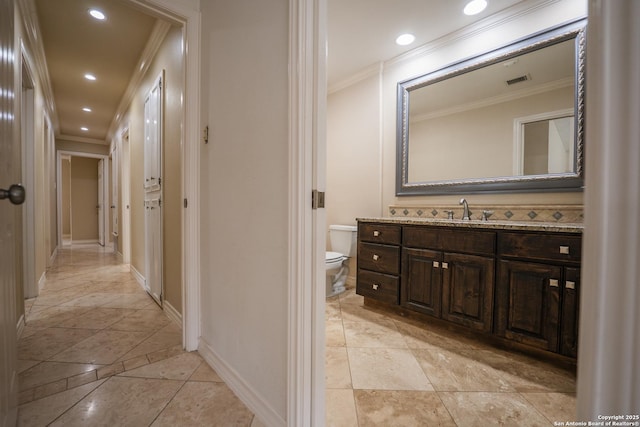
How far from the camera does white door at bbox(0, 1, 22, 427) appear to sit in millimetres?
812

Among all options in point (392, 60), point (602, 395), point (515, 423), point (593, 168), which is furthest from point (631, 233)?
point (392, 60)

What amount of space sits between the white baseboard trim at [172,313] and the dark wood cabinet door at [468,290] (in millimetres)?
1909

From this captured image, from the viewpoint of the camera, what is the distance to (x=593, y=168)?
1.32 feet

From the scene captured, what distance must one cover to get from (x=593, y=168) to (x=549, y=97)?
208 centimetres

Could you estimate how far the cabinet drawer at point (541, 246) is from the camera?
1.43 m

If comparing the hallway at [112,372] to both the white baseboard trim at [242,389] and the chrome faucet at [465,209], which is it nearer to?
the white baseboard trim at [242,389]

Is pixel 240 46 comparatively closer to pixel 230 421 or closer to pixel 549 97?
pixel 230 421

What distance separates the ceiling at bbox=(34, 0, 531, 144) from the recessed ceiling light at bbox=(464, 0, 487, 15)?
4 centimetres

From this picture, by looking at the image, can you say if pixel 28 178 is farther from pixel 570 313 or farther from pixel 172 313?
pixel 570 313

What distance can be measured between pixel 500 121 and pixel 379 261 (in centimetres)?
151

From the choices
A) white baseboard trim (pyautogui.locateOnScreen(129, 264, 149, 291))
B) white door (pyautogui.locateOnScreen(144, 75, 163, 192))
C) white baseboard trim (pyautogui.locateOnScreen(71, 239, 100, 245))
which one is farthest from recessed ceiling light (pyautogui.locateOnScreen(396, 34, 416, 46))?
white baseboard trim (pyautogui.locateOnScreen(71, 239, 100, 245))

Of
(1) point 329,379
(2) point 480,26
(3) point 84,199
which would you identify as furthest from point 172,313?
(3) point 84,199

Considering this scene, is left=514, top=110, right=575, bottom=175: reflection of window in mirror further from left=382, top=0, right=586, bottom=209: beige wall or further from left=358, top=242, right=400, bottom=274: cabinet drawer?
left=358, top=242, right=400, bottom=274: cabinet drawer

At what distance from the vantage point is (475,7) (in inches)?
78.6
